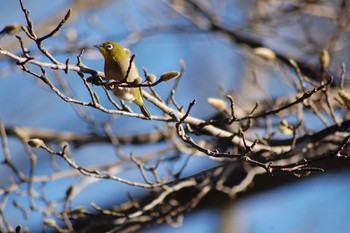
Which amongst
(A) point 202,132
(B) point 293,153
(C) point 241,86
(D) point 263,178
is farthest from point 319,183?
(C) point 241,86

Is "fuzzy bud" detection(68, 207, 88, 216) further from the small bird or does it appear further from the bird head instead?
the bird head

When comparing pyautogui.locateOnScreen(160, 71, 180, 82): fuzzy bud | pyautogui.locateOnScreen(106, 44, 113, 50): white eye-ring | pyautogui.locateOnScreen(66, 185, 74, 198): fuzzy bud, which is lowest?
pyautogui.locateOnScreen(66, 185, 74, 198): fuzzy bud

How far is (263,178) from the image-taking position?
3.17 meters

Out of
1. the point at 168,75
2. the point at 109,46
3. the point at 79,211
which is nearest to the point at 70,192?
the point at 79,211

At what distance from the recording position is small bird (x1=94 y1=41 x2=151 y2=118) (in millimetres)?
1668

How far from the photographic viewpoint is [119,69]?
1668mm

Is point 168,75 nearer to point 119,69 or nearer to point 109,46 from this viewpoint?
point 119,69

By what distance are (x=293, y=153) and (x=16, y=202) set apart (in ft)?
4.61

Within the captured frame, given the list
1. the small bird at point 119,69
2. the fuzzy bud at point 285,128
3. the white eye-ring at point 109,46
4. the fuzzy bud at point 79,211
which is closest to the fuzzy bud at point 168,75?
the small bird at point 119,69

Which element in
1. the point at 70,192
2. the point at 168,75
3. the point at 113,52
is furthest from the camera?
the point at 70,192

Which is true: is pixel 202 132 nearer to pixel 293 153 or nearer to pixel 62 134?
pixel 293 153

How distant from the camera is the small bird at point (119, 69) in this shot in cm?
167

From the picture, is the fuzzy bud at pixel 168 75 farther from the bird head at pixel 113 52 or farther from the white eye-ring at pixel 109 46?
the white eye-ring at pixel 109 46

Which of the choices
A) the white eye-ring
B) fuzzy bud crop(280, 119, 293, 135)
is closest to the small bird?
the white eye-ring
